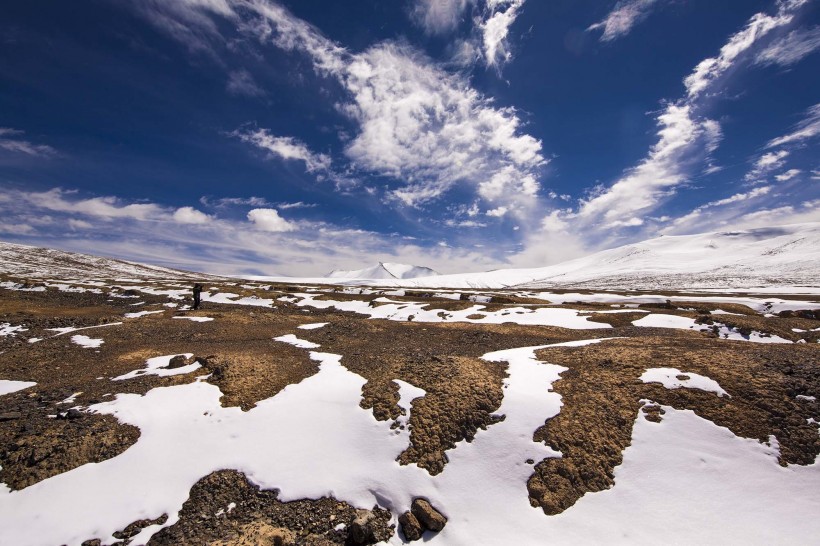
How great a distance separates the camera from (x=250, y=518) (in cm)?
967

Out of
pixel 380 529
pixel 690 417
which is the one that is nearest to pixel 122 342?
pixel 380 529

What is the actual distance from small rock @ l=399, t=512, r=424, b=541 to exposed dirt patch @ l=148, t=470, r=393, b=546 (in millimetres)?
411

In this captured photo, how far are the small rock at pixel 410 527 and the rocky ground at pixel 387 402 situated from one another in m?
0.44

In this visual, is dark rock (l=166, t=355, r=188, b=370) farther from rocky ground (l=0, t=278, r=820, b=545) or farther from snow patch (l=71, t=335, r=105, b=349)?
snow patch (l=71, t=335, r=105, b=349)

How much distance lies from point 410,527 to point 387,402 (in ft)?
17.9

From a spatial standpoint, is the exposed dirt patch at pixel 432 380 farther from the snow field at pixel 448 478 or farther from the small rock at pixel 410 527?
the small rock at pixel 410 527

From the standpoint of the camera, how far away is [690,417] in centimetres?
1318

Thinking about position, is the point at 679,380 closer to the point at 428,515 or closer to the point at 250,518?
the point at 428,515

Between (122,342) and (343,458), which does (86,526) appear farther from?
(122,342)

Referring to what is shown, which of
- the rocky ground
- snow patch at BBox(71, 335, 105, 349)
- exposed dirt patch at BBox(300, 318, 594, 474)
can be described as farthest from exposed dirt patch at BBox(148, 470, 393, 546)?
snow patch at BBox(71, 335, 105, 349)

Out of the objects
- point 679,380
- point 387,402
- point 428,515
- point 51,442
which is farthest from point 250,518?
point 679,380

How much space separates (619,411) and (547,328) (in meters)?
22.7

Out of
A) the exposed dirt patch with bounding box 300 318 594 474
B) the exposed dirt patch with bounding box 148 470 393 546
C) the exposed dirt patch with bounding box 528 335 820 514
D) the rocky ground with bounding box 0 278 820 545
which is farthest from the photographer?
the exposed dirt patch with bounding box 300 318 594 474

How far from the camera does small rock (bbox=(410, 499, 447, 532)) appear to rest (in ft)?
32.1
